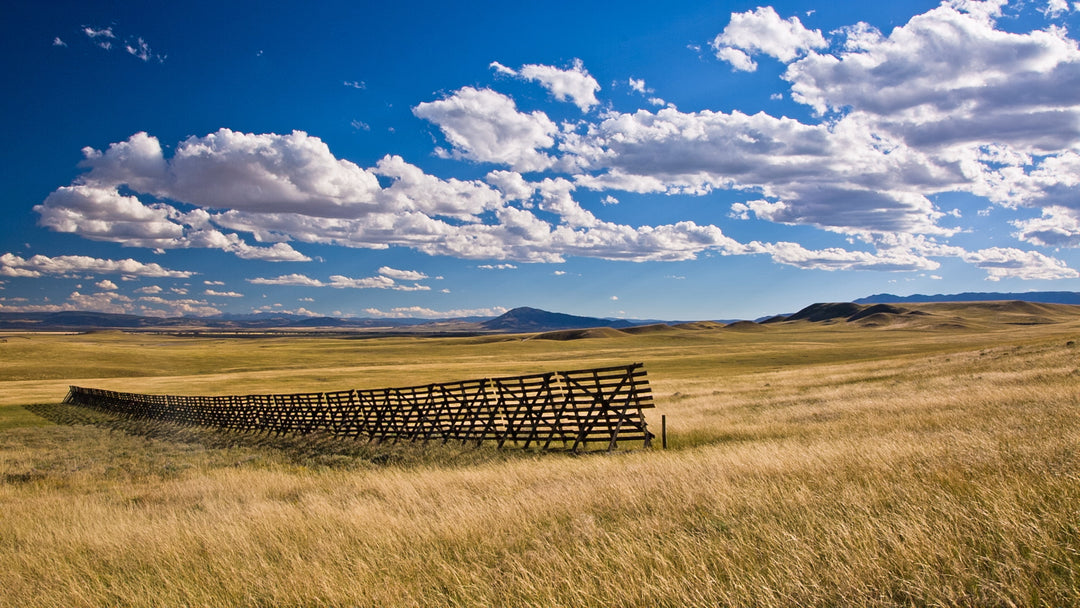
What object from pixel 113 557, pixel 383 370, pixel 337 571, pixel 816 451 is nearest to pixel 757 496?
pixel 816 451

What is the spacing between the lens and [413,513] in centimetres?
813

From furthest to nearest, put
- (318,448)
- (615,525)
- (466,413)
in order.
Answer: (318,448) → (466,413) → (615,525)

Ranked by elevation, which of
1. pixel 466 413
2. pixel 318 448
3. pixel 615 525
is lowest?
pixel 318 448

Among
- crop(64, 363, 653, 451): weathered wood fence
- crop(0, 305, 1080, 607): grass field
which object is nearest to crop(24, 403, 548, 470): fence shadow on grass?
crop(0, 305, 1080, 607): grass field

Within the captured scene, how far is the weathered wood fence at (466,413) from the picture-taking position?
52.2 ft

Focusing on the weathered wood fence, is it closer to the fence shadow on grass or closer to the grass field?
the fence shadow on grass

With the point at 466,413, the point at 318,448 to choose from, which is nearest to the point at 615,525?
the point at 466,413

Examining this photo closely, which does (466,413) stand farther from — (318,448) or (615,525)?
(615,525)

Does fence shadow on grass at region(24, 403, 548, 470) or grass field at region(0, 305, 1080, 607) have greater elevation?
grass field at region(0, 305, 1080, 607)

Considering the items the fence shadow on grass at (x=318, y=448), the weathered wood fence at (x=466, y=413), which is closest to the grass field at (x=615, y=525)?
the fence shadow on grass at (x=318, y=448)

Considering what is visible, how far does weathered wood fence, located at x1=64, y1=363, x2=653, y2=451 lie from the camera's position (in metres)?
15.9

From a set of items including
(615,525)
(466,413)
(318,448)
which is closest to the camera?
(615,525)

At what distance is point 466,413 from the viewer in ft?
62.3

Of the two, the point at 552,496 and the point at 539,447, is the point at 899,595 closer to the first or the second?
the point at 552,496
